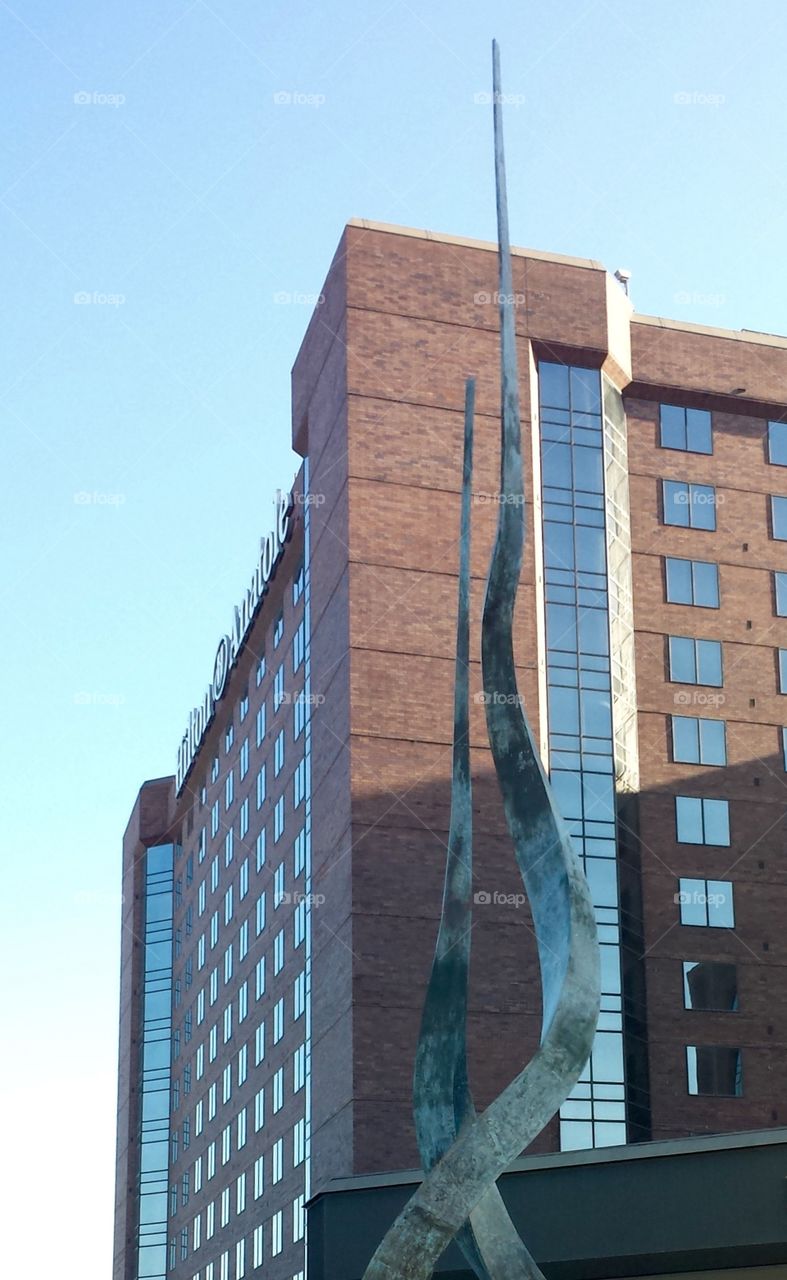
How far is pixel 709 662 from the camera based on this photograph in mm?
48656

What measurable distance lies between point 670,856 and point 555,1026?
2536 cm

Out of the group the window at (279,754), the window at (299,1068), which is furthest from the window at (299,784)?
the window at (299,1068)

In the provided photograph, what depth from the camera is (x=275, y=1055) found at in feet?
180

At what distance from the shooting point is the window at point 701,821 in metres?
46.7

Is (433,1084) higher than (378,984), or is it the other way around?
(378,984)

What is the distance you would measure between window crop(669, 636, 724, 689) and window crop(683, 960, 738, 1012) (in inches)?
296

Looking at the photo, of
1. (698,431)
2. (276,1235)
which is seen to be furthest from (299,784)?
(698,431)

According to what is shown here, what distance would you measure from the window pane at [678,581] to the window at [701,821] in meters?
5.54

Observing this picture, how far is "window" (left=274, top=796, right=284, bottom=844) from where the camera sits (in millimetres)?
56781

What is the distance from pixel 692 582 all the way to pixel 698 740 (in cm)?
445

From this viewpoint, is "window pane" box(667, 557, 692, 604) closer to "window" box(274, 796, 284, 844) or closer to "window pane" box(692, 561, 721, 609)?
"window pane" box(692, 561, 721, 609)

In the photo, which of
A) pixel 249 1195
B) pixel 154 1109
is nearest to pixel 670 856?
pixel 249 1195

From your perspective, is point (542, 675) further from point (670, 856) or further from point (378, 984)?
point (378, 984)

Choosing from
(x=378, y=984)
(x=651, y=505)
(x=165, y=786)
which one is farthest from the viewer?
(x=165, y=786)
